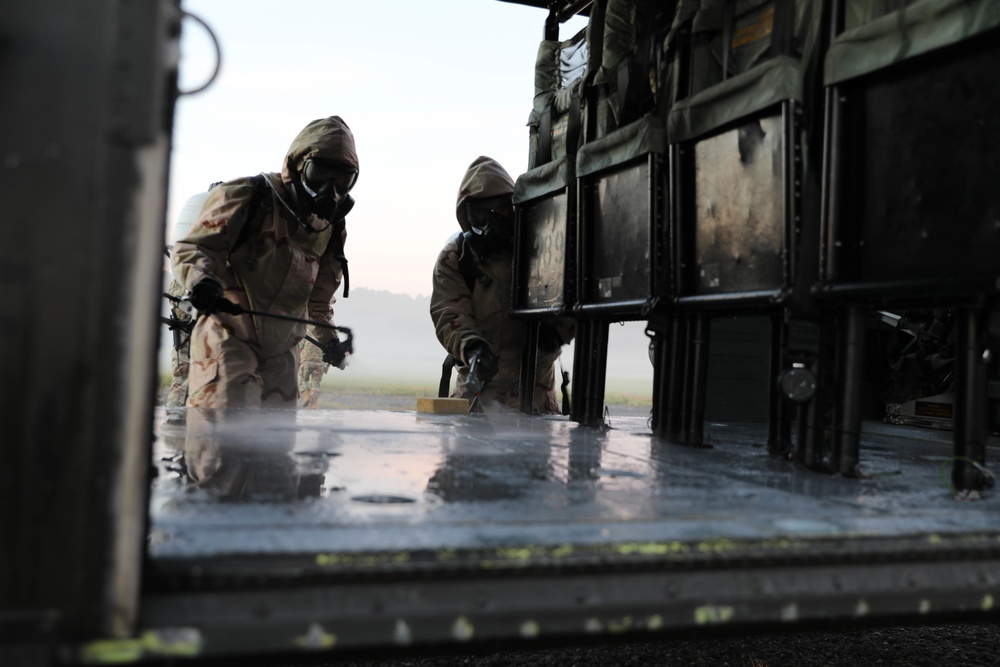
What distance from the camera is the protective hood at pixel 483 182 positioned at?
17.8ft

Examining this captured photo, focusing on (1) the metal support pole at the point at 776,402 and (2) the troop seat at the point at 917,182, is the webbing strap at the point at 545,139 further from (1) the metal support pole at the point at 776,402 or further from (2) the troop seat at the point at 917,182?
(2) the troop seat at the point at 917,182

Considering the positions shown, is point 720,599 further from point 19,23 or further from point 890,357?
point 890,357

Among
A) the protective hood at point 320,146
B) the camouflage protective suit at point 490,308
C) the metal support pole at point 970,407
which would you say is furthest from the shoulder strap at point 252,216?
the metal support pole at point 970,407

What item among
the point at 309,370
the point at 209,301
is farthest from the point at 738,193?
the point at 309,370

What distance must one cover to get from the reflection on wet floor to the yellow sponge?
1.46 metres

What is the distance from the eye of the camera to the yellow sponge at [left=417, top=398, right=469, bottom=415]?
15.9ft

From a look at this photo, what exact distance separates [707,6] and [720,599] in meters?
2.64

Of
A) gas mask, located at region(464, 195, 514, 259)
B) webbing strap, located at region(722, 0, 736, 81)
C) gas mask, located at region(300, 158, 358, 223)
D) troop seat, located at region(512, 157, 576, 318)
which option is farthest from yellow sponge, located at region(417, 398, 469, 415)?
webbing strap, located at region(722, 0, 736, 81)

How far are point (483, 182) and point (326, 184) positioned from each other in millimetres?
1029

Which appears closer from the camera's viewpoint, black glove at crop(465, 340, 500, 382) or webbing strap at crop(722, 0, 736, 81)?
webbing strap at crop(722, 0, 736, 81)

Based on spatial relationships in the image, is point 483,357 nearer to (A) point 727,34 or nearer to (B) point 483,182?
(B) point 483,182

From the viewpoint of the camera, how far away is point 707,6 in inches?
130

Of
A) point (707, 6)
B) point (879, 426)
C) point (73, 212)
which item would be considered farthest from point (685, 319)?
point (73, 212)

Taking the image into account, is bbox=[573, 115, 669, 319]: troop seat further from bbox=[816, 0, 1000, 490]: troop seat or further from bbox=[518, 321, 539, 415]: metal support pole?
bbox=[816, 0, 1000, 490]: troop seat
